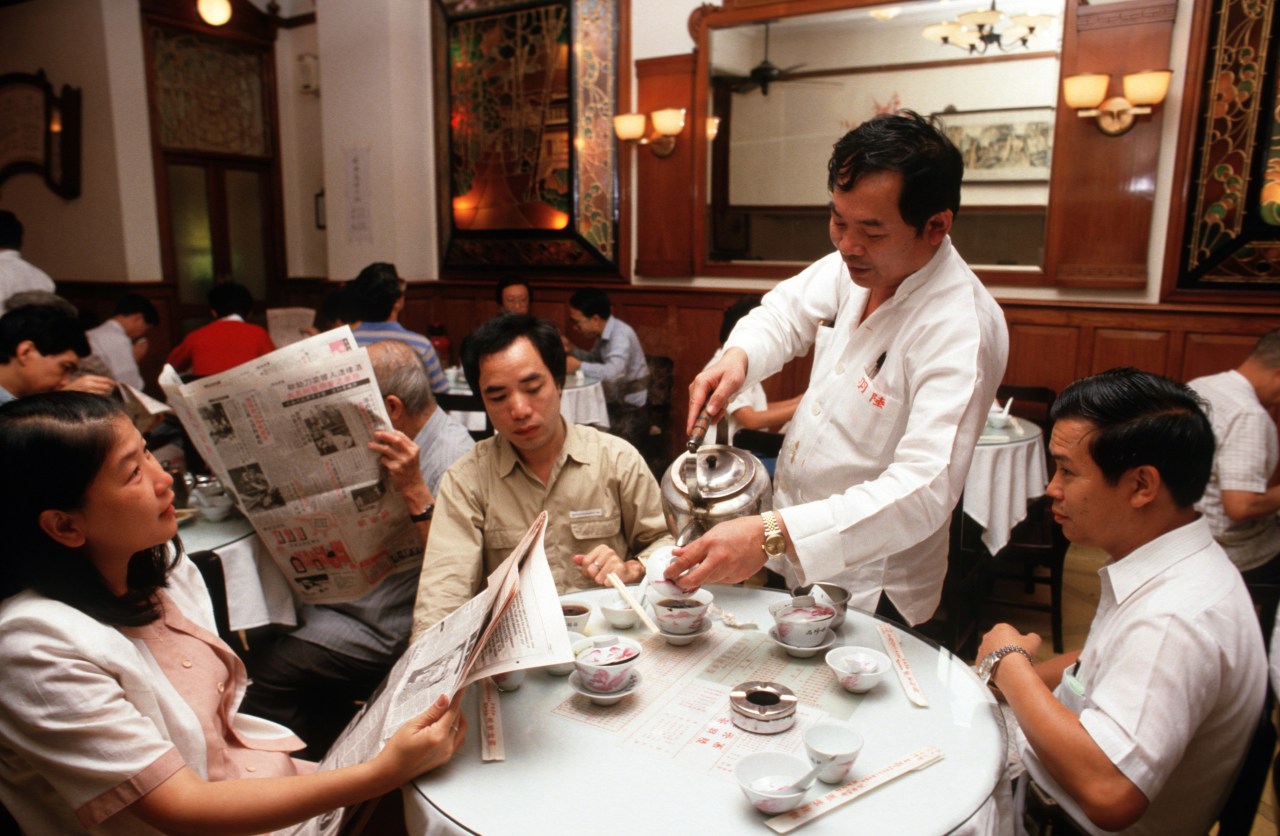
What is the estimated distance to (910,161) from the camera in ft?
4.63

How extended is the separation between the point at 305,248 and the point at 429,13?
2.66 m

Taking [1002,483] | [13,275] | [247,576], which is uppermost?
[13,275]

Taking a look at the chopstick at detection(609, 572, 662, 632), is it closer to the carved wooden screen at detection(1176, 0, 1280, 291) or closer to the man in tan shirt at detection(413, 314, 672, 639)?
the man in tan shirt at detection(413, 314, 672, 639)

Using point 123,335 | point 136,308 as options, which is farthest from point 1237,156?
point 123,335

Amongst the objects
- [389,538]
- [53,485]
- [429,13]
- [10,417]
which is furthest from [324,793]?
[429,13]

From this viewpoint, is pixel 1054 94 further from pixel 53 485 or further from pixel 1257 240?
pixel 53 485

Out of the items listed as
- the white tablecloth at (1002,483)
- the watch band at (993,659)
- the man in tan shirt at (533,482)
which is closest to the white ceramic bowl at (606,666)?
the man in tan shirt at (533,482)

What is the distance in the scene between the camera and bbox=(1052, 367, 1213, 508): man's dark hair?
1273mm

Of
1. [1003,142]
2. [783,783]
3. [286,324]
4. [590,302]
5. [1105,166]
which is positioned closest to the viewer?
[783,783]

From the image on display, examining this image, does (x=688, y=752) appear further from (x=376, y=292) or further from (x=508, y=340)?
(x=376, y=292)

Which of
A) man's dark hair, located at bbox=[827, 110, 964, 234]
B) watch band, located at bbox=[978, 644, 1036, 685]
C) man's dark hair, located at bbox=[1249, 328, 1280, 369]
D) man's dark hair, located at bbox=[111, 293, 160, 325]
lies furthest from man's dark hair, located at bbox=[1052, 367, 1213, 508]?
man's dark hair, located at bbox=[111, 293, 160, 325]

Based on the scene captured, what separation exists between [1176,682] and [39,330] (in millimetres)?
3106

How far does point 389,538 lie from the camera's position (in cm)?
208

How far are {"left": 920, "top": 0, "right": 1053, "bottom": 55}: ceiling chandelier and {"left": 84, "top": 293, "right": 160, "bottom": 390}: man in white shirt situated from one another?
17.6 ft
